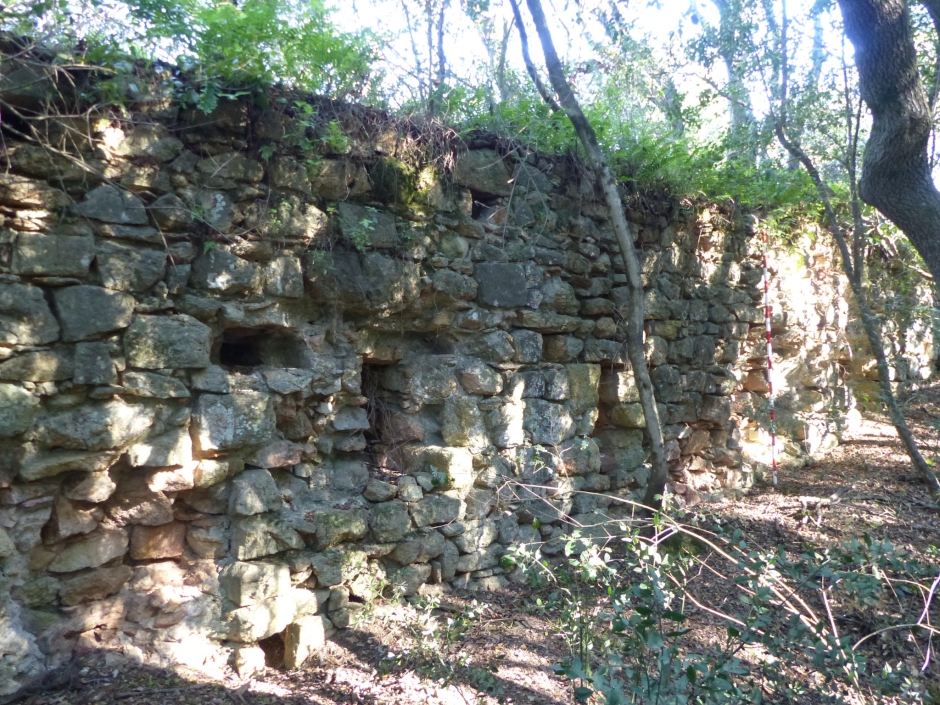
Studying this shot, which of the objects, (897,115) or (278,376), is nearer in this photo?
(278,376)

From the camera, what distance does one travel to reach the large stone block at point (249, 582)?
3.21 meters

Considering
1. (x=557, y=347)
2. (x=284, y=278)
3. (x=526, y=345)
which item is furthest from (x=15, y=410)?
(x=557, y=347)

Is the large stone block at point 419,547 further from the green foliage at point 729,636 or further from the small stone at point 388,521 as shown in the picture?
the green foliage at point 729,636

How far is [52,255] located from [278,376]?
1.10 m

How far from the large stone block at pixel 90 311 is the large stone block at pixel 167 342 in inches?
2.9

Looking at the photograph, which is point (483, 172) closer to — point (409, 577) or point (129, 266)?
point (129, 266)

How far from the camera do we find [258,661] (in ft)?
10.6

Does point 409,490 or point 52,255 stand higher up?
point 52,255

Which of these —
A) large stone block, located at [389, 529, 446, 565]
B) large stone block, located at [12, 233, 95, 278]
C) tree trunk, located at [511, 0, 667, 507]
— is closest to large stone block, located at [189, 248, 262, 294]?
large stone block, located at [12, 233, 95, 278]

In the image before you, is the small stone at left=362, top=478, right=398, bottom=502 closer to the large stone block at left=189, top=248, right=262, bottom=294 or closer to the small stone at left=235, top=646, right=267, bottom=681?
the small stone at left=235, top=646, right=267, bottom=681

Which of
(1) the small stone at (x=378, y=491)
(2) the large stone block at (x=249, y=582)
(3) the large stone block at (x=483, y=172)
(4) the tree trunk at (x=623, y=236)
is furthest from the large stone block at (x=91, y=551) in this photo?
(4) the tree trunk at (x=623, y=236)

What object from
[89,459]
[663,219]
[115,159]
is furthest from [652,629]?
[663,219]

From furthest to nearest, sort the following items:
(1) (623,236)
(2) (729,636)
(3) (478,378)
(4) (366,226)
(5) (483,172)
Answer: (1) (623,236) → (5) (483,172) → (3) (478,378) → (4) (366,226) → (2) (729,636)

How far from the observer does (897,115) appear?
3.87m
